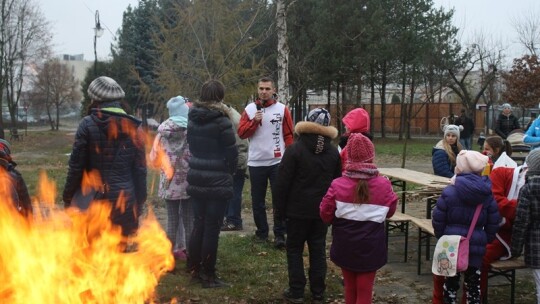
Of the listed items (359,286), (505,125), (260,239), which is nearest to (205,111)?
(359,286)

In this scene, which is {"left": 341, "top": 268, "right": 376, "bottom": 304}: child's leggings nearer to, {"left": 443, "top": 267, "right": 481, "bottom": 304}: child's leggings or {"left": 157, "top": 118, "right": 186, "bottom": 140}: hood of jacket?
{"left": 443, "top": 267, "right": 481, "bottom": 304}: child's leggings

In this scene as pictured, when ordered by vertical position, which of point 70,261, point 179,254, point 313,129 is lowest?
point 179,254

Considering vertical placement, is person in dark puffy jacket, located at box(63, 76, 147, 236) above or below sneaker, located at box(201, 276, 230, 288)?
above

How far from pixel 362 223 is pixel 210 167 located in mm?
1777

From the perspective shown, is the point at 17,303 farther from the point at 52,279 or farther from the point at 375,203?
the point at 375,203

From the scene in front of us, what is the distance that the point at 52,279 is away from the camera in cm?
391

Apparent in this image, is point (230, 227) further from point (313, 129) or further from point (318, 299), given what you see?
point (313, 129)

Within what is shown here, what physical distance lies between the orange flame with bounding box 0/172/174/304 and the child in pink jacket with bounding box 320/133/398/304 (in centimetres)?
163

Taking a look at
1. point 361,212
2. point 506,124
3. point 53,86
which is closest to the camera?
point 361,212

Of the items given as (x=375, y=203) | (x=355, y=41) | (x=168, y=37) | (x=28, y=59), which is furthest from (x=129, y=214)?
(x=28, y=59)

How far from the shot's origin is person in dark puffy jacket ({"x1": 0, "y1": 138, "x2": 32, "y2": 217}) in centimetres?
445

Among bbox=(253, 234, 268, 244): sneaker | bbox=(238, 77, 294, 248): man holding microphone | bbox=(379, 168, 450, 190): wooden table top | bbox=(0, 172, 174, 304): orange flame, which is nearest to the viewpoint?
bbox=(0, 172, 174, 304): orange flame

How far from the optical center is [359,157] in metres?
4.67

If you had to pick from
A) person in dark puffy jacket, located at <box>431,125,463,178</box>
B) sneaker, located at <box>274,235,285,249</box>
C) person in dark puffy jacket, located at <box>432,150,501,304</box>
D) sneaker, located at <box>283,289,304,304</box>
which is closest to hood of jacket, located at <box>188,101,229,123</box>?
sneaker, located at <box>283,289,304,304</box>
